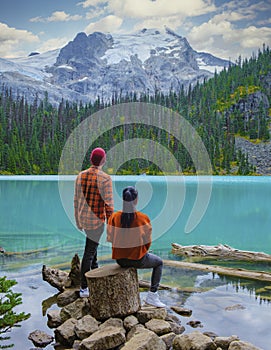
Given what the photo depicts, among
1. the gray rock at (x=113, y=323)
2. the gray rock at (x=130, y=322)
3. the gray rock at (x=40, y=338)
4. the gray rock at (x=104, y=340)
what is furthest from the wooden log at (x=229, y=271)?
the gray rock at (x=40, y=338)

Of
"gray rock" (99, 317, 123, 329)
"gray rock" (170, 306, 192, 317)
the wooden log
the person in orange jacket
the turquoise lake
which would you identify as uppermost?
the person in orange jacket

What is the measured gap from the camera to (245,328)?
6.12 metres

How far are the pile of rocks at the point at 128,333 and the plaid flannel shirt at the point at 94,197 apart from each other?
1.42 m

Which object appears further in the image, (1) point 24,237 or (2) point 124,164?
(2) point 124,164

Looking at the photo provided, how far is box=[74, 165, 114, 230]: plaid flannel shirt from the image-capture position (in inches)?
259

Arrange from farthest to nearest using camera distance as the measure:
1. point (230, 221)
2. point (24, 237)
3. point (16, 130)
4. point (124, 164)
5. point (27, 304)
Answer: point (16, 130) → point (124, 164) → point (230, 221) → point (24, 237) → point (27, 304)

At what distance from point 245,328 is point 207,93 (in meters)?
132

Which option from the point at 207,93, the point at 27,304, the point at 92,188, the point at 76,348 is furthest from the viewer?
the point at 207,93

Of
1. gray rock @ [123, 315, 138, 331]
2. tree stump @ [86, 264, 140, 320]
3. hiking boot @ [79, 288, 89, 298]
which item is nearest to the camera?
gray rock @ [123, 315, 138, 331]

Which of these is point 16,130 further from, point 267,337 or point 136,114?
point 267,337

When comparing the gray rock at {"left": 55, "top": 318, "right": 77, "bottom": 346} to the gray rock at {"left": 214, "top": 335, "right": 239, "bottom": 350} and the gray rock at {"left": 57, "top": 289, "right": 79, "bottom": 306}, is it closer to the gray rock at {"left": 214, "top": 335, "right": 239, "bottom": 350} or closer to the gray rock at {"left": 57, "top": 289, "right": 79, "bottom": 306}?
the gray rock at {"left": 57, "top": 289, "right": 79, "bottom": 306}

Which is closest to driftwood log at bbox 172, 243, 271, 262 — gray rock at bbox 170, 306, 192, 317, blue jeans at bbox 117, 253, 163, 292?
gray rock at bbox 170, 306, 192, 317

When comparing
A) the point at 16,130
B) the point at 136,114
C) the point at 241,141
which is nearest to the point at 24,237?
the point at 16,130

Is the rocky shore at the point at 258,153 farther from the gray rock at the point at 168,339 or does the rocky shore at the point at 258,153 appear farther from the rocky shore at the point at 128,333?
the gray rock at the point at 168,339
